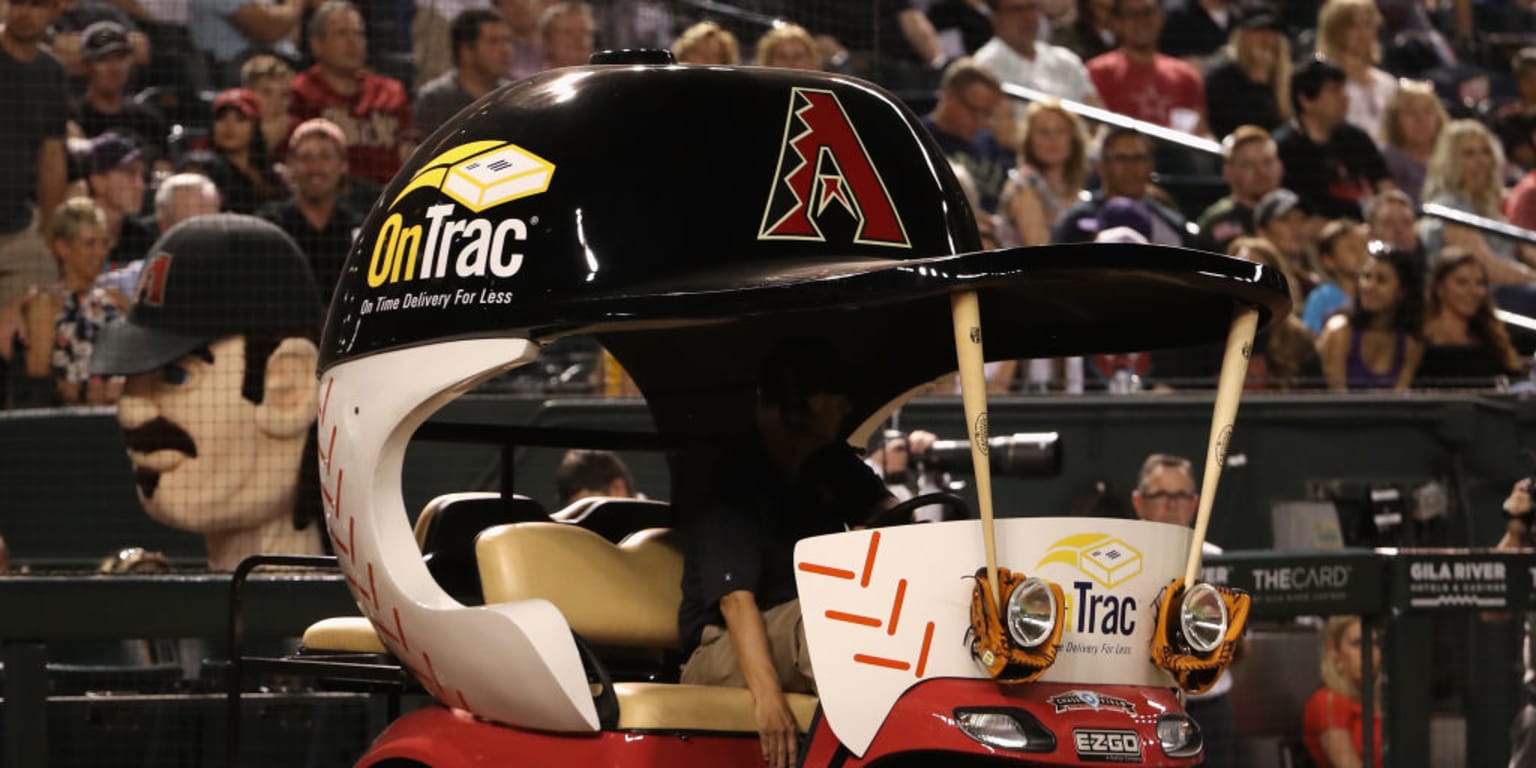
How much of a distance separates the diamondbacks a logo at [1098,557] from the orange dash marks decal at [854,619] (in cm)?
35

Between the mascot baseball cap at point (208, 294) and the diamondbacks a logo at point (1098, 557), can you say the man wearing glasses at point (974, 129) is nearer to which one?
the mascot baseball cap at point (208, 294)

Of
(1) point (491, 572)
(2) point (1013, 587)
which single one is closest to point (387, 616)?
(1) point (491, 572)

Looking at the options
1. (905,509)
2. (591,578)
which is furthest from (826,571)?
(591,578)

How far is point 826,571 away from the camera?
4.69m

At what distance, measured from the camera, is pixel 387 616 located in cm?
559

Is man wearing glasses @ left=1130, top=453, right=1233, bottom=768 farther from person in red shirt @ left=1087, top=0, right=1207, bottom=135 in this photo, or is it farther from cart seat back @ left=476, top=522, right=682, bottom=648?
person in red shirt @ left=1087, top=0, right=1207, bottom=135

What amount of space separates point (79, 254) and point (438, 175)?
14.1ft

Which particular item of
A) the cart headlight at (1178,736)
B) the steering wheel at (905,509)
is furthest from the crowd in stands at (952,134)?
the cart headlight at (1178,736)

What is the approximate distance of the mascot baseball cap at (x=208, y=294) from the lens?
8617 millimetres

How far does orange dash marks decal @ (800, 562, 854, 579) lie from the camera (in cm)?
468

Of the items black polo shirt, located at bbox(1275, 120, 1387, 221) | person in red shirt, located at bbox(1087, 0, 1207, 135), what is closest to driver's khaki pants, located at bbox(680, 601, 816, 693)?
black polo shirt, located at bbox(1275, 120, 1387, 221)

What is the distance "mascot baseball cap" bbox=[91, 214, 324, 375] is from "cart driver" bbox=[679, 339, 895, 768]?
3539 mm

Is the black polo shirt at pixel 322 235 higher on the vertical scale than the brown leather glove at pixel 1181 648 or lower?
higher

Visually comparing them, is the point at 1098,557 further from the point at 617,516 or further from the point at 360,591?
the point at 617,516
